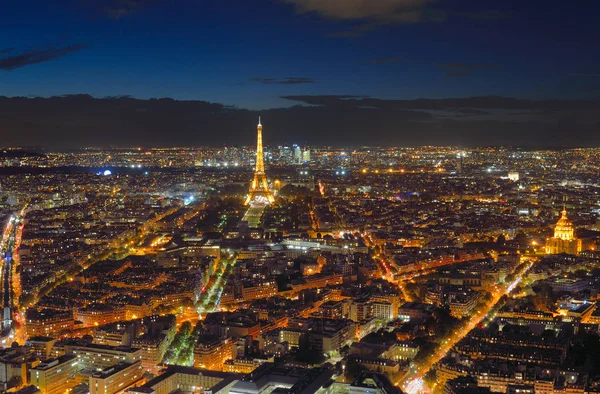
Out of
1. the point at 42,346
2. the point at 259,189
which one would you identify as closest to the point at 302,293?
the point at 42,346

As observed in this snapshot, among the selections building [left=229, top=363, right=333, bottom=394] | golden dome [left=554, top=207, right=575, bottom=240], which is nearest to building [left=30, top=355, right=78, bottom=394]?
building [left=229, top=363, right=333, bottom=394]

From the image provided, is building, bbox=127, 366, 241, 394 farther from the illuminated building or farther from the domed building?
the illuminated building

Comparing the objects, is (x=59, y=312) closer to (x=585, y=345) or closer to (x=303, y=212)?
(x=585, y=345)

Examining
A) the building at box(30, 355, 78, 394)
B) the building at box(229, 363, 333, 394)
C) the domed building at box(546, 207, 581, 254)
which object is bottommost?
the building at box(30, 355, 78, 394)

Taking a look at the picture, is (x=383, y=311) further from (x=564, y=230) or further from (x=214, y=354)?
(x=564, y=230)

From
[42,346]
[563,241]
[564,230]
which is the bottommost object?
[42,346]

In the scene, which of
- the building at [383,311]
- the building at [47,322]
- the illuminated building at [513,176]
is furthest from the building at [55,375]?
the illuminated building at [513,176]
